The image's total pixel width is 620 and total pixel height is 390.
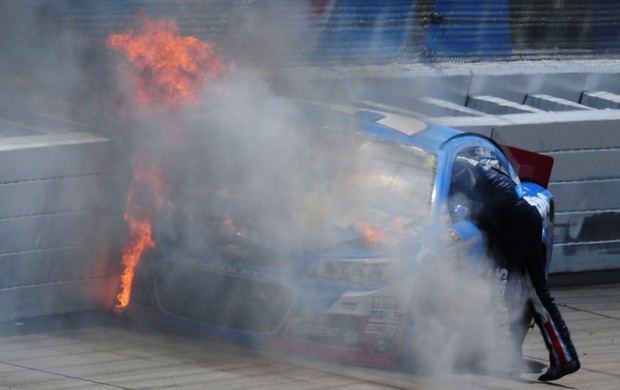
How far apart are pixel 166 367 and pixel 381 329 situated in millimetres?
1212

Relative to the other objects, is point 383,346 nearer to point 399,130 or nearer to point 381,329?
point 381,329

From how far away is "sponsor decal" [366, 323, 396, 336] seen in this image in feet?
24.5

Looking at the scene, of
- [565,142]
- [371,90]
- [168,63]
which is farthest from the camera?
[371,90]

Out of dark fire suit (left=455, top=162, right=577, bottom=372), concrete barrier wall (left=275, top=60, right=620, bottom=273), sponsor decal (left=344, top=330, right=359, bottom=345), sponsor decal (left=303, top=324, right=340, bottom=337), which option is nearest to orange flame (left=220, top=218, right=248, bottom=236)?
sponsor decal (left=303, top=324, right=340, bottom=337)

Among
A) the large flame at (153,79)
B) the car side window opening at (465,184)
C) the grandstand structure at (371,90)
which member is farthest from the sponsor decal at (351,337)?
the grandstand structure at (371,90)

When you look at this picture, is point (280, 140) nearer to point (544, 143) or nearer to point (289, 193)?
point (289, 193)

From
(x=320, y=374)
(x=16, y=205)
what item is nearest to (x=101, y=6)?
(x=16, y=205)

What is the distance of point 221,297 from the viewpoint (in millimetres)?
7570

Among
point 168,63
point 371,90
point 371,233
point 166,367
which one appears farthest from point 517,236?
point 371,90

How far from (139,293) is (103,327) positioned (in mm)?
421

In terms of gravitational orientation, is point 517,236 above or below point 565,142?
below

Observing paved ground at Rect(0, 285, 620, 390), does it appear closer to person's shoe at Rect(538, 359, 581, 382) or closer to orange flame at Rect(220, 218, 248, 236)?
person's shoe at Rect(538, 359, 581, 382)

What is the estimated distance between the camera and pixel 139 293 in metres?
7.82

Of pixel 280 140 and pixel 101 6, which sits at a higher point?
pixel 101 6
